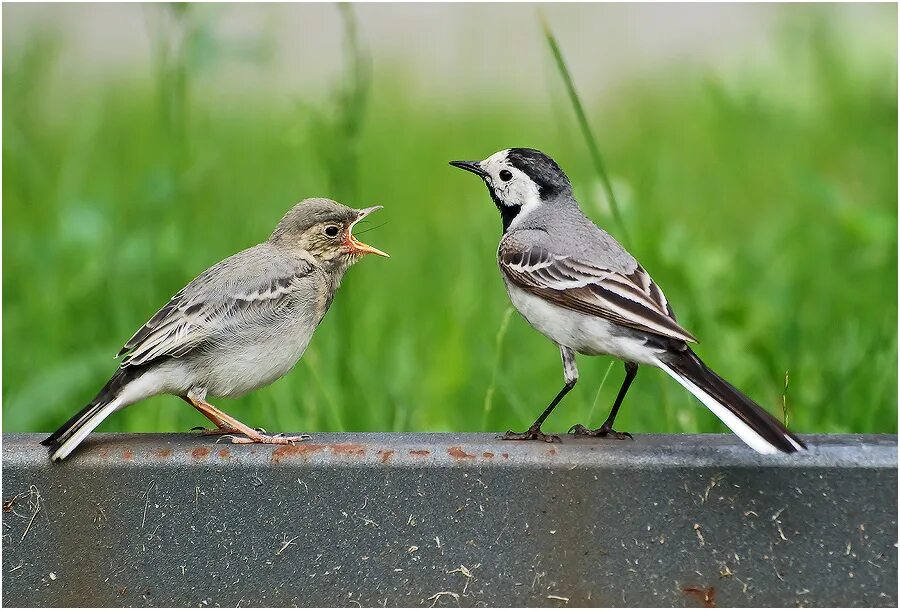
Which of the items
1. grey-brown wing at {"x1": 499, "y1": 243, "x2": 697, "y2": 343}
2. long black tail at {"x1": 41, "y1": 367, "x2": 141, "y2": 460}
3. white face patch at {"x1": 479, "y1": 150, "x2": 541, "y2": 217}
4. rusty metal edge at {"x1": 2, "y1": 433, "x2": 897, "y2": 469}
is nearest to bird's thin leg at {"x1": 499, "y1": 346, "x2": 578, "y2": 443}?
rusty metal edge at {"x1": 2, "y1": 433, "x2": 897, "y2": 469}

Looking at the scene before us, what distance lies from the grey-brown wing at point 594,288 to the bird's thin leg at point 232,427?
1.01 meters

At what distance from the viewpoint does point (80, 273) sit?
6.75 metres

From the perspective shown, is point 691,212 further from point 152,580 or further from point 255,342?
point 152,580

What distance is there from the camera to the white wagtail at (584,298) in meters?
3.71

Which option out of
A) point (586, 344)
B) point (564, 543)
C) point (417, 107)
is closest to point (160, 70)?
point (586, 344)

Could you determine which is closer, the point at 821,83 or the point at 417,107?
the point at 821,83

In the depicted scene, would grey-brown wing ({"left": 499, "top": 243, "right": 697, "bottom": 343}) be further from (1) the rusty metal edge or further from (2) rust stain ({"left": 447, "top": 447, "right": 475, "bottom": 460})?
(2) rust stain ({"left": 447, "top": 447, "right": 475, "bottom": 460})

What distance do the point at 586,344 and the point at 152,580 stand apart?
1670 mm

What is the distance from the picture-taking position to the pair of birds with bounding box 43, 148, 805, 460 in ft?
13.1

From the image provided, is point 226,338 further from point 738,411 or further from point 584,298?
point 738,411

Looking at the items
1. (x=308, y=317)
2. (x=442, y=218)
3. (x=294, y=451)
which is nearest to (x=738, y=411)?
(x=294, y=451)

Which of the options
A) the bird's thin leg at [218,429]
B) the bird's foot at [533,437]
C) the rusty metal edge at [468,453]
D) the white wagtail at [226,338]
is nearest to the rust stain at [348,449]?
the rusty metal edge at [468,453]

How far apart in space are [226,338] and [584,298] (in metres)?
1.28

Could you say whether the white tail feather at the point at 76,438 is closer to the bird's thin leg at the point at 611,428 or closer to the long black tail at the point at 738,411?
the bird's thin leg at the point at 611,428
